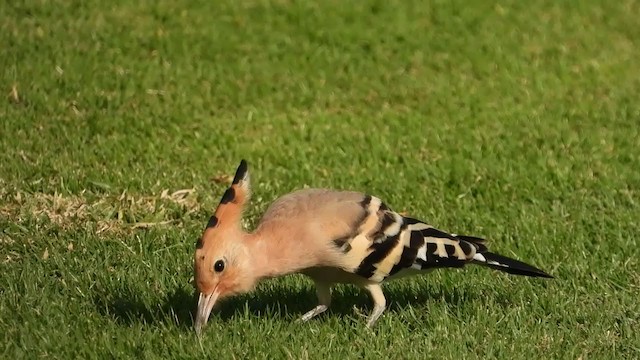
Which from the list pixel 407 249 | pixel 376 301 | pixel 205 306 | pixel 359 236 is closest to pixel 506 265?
pixel 407 249

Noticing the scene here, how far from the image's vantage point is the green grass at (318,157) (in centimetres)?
515

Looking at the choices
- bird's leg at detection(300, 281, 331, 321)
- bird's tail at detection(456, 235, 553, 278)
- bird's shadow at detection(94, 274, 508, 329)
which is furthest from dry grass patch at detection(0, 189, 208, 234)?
bird's tail at detection(456, 235, 553, 278)

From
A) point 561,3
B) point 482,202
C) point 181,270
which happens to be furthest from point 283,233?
point 561,3

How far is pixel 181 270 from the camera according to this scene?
5.74m

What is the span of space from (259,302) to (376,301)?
596mm

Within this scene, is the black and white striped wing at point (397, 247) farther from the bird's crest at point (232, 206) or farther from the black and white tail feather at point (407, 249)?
the bird's crest at point (232, 206)

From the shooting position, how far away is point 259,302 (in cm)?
546

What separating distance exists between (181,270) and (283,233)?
1.01 m

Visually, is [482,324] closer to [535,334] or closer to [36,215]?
[535,334]

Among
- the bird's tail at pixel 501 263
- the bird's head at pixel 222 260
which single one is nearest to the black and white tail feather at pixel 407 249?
the bird's tail at pixel 501 263

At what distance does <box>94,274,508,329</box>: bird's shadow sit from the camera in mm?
5191

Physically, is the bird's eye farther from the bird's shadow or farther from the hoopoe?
the bird's shadow

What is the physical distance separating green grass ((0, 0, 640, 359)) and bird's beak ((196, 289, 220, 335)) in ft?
0.35

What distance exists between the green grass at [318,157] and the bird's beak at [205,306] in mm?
106
